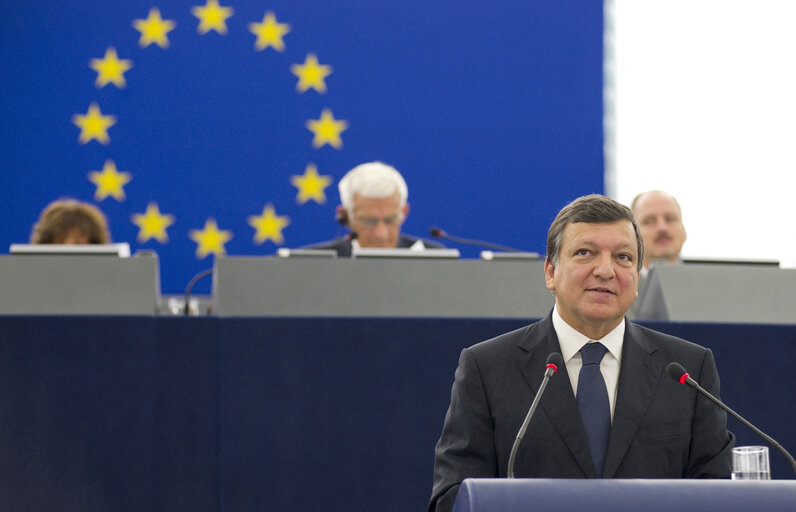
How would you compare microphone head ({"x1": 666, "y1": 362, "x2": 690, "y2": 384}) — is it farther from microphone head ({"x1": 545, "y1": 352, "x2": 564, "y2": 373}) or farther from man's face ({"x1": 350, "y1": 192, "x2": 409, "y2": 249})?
man's face ({"x1": 350, "y1": 192, "x2": 409, "y2": 249})

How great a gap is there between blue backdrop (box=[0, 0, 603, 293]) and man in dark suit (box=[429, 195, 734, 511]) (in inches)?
144

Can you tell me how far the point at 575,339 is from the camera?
7.75 ft

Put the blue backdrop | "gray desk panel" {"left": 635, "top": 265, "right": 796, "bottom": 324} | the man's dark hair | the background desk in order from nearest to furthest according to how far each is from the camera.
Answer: the man's dark hair, the background desk, "gray desk panel" {"left": 635, "top": 265, "right": 796, "bottom": 324}, the blue backdrop

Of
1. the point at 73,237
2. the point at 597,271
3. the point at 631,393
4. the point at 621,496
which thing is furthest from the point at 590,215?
the point at 73,237

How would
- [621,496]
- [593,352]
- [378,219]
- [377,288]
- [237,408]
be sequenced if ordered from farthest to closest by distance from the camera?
[378,219] → [377,288] → [237,408] → [593,352] → [621,496]

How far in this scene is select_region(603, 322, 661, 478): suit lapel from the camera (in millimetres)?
2215

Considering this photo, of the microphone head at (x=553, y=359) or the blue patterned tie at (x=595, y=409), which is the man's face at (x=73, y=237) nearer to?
the blue patterned tie at (x=595, y=409)

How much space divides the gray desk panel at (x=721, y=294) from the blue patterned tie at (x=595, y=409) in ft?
4.56

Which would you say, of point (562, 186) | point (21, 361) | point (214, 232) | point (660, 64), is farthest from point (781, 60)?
point (21, 361)

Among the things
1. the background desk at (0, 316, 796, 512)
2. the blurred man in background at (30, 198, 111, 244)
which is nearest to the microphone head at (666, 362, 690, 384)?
the background desk at (0, 316, 796, 512)

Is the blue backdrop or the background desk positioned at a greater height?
the blue backdrop

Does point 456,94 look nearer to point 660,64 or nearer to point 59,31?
point 660,64

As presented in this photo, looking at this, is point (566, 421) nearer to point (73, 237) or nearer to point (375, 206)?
point (375, 206)

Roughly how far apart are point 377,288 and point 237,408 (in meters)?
0.62
